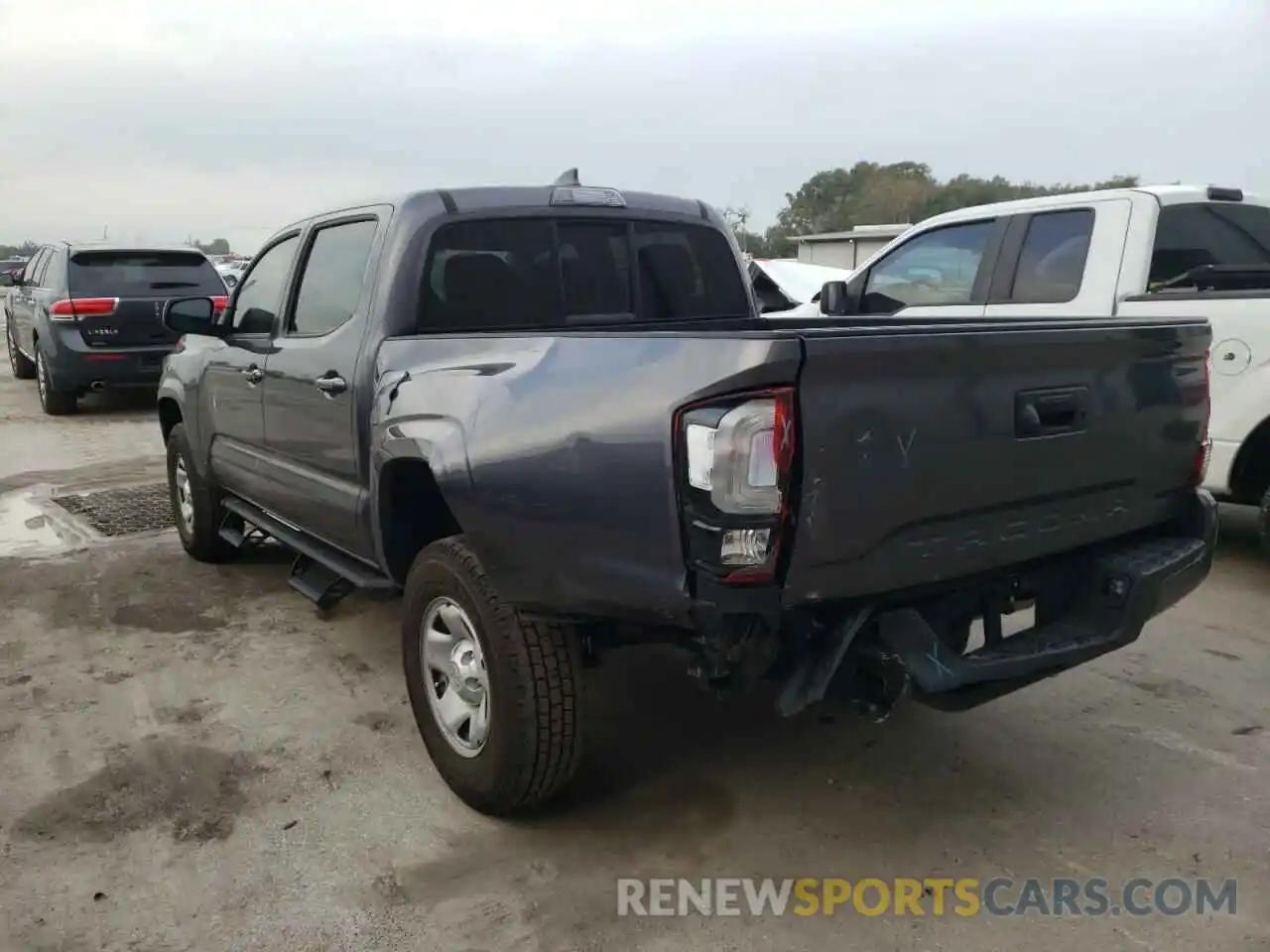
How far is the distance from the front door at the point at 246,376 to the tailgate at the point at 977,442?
295 centimetres

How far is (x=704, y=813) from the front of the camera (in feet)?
10.0

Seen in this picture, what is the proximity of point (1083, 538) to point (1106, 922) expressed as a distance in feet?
3.22

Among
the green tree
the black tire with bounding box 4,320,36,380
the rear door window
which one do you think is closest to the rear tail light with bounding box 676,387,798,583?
the rear door window

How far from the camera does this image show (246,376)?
456 cm

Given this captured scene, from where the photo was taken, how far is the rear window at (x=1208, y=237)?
5.44m

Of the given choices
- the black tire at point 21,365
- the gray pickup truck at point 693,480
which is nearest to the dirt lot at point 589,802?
the gray pickup truck at point 693,480

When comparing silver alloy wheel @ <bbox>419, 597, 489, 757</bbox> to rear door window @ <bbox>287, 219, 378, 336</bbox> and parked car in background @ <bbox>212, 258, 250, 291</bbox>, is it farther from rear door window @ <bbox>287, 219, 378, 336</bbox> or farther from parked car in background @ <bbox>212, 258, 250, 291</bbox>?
parked car in background @ <bbox>212, 258, 250, 291</bbox>

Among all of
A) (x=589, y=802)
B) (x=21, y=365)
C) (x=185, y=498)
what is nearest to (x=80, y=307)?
(x=21, y=365)

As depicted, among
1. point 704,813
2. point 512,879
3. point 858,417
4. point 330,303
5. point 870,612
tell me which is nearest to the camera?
point 858,417

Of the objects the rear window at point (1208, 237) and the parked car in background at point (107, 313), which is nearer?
the rear window at point (1208, 237)

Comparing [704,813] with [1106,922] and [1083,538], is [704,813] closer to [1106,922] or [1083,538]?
[1106,922]

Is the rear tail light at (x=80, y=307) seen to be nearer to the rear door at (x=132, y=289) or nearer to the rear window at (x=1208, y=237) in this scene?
the rear door at (x=132, y=289)

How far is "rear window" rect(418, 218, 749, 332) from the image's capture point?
363 cm

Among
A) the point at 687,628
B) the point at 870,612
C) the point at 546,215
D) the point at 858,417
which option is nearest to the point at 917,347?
the point at 858,417
